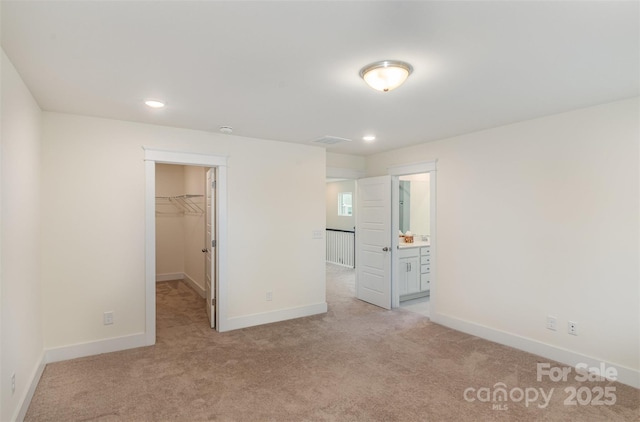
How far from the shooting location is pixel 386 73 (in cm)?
216

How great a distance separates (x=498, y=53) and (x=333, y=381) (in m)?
2.73

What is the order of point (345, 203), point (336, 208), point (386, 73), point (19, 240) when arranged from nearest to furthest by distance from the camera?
point (386, 73)
point (19, 240)
point (345, 203)
point (336, 208)

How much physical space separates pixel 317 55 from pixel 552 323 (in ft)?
11.0

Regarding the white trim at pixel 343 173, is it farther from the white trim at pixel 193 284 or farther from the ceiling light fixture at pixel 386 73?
the ceiling light fixture at pixel 386 73

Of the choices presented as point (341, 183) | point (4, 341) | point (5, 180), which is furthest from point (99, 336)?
point (341, 183)

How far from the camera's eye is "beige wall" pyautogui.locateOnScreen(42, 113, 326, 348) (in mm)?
3217

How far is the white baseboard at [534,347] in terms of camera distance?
2820mm

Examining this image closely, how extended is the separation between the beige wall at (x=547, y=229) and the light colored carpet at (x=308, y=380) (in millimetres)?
432

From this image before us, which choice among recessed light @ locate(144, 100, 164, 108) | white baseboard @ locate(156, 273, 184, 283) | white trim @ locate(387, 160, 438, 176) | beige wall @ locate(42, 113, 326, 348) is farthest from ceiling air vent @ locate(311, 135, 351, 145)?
white baseboard @ locate(156, 273, 184, 283)

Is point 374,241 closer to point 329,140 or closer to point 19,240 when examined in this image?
point 329,140

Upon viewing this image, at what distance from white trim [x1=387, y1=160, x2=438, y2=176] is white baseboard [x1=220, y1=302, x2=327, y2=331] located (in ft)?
→ 7.42

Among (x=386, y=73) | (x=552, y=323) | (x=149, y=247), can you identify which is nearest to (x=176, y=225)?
(x=149, y=247)

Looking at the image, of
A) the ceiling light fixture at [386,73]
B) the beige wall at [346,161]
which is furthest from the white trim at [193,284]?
the ceiling light fixture at [386,73]

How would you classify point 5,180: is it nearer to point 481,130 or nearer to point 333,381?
point 333,381
